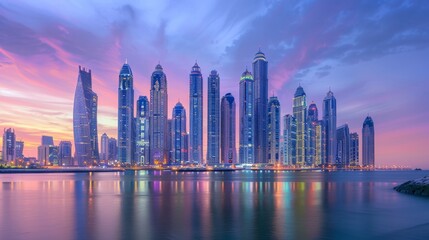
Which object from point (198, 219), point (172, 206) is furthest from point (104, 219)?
point (172, 206)

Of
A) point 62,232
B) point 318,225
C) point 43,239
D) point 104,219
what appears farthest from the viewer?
point 104,219

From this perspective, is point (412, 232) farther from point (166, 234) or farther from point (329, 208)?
point (166, 234)

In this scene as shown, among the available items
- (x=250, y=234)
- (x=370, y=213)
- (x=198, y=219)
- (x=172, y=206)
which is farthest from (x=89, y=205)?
(x=370, y=213)

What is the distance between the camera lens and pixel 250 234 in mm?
30578

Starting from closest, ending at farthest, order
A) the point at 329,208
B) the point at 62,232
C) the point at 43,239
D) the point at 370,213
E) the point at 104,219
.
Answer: the point at 43,239
the point at 62,232
the point at 104,219
the point at 370,213
the point at 329,208

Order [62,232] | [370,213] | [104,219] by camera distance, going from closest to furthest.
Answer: [62,232], [104,219], [370,213]

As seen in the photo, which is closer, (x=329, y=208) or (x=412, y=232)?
(x=412, y=232)

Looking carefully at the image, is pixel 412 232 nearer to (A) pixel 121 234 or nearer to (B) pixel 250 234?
(B) pixel 250 234

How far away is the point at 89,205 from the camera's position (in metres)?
51.5

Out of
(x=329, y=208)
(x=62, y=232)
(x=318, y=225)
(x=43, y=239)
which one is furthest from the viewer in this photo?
(x=329, y=208)

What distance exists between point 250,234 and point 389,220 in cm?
1690

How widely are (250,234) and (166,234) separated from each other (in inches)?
263

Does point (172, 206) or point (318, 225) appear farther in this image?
point (172, 206)

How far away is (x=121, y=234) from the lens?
3114 cm
